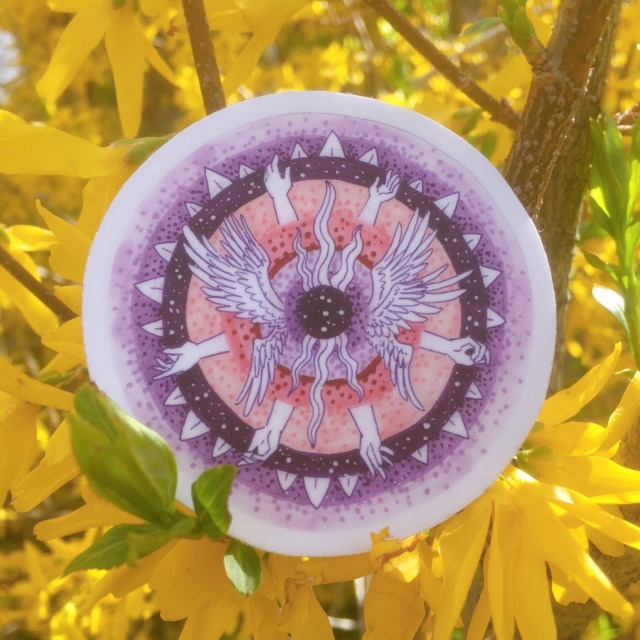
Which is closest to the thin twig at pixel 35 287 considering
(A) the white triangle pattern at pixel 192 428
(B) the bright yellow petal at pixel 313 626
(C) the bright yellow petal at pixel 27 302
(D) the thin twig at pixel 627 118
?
(C) the bright yellow petal at pixel 27 302

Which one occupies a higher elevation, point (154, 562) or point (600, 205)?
point (600, 205)

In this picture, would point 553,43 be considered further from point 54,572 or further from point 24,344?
point 24,344

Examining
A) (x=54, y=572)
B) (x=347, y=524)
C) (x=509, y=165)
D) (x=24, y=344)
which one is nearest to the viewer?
(x=347, y=524)

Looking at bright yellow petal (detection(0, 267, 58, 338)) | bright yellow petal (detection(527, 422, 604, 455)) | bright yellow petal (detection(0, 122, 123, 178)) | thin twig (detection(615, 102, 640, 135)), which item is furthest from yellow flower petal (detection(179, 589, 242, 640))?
thin twig (detection(615, 102, 640, 135))

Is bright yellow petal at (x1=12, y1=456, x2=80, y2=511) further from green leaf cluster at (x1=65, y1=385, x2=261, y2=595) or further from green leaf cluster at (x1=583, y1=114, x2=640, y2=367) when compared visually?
green leaf cluster at (x1=583, y1=114, x2=640, y2=367)

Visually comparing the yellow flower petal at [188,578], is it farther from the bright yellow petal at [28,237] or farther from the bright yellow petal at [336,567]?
the bright yellow petal at [28,237]

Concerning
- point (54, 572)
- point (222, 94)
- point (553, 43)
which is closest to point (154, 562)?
point (222, 94)
